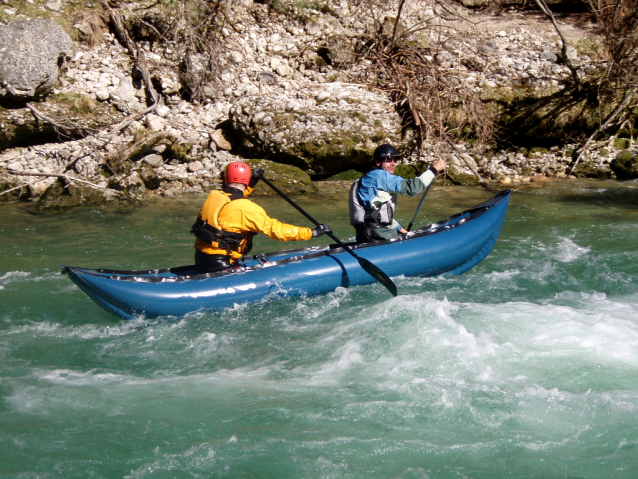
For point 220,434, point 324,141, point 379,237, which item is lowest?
point 220,434

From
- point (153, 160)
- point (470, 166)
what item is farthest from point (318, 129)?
point (153, 160)

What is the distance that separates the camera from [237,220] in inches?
170

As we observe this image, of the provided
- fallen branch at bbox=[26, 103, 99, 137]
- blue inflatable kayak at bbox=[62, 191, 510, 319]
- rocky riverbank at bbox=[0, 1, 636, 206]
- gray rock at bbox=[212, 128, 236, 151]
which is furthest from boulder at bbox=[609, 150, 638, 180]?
fallen branch at bbox=[26, 103, 99, 137]

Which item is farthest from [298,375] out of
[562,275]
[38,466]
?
[562,275]

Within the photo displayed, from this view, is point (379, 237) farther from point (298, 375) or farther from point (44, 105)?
point (44, 105)

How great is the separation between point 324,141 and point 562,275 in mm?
4599

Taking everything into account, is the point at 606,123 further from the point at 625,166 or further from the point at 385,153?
the point at 385,153

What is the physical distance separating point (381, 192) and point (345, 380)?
1939 millimetres

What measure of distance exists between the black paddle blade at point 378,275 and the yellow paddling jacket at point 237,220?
682 millimetres

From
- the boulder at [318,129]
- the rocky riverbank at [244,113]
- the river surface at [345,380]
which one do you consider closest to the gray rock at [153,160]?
the rocky riverbank at [244,113]

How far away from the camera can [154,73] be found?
995cm

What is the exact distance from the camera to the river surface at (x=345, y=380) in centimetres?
279

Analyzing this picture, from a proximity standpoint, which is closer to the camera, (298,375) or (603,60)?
(298,375)

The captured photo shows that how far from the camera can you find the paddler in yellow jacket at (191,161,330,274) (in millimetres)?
4270
